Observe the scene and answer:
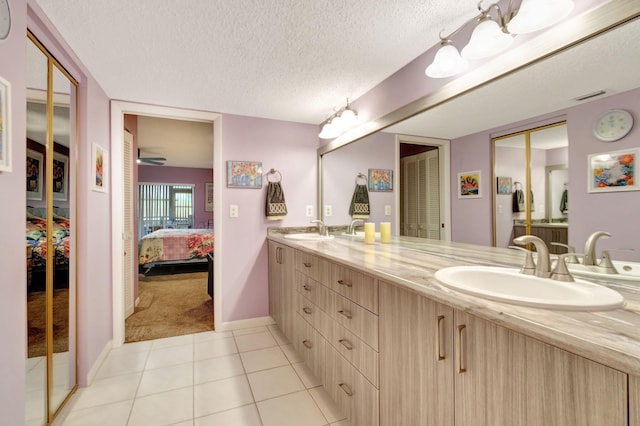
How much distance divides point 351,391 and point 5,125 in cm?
178

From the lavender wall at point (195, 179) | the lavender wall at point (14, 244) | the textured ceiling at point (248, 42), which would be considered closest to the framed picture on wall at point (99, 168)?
the textured ceiling at point (248, 42)

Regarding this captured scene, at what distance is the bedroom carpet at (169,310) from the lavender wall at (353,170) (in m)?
1.76

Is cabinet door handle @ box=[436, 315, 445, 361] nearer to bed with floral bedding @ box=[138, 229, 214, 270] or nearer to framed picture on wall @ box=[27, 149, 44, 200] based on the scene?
framed picture on wall @ box=[27, 149, 44, 200]

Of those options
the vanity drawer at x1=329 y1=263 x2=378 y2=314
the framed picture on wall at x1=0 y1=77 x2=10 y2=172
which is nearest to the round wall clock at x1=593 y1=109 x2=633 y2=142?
the vanity drawer at x1=329 y1=263 x2=378 y2=314

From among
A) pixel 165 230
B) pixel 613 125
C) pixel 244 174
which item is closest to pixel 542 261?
pixel 613 125

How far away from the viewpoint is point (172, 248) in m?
4.96

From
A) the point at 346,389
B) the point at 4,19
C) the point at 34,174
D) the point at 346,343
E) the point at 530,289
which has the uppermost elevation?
the point at 4,19

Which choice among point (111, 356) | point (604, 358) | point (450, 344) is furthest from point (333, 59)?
point (111, 356)

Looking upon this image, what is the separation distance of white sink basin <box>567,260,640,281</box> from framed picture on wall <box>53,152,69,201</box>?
8.12 ft

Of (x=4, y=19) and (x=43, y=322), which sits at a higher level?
(x=4, y=19)

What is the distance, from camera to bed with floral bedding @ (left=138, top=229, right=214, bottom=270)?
4773 millimetres

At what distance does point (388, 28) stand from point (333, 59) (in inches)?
16.6

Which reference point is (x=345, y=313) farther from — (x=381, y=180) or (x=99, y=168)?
(x=99, y=168)

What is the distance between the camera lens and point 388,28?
1.52m
